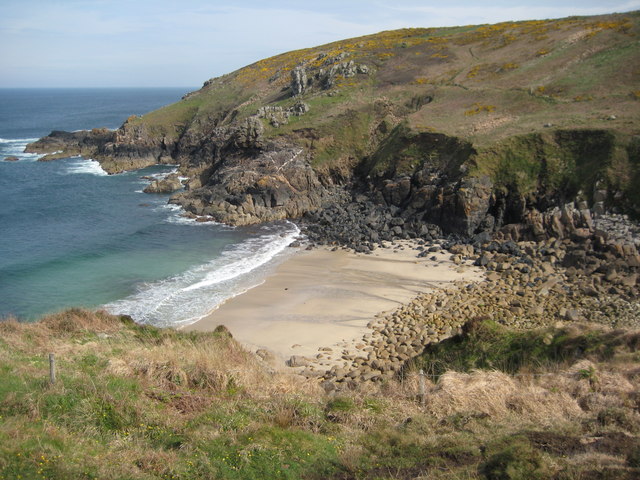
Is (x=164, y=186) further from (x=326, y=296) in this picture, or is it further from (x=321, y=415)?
(x=321, y=415)

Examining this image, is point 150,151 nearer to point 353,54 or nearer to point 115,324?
point 353,54

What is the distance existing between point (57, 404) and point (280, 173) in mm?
38811

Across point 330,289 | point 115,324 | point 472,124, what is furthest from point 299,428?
point 472,124

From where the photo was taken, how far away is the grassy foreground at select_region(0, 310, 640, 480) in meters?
9.28

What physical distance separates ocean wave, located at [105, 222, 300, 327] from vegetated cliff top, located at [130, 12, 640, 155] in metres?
19.2

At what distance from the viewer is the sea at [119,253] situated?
94.7 feet

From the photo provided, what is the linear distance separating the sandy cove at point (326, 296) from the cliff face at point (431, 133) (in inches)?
284

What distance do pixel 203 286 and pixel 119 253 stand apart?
1012cm

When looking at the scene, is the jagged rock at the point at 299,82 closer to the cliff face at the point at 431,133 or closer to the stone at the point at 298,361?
the cliff face at the point at 431,133

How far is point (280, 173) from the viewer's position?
48.7m

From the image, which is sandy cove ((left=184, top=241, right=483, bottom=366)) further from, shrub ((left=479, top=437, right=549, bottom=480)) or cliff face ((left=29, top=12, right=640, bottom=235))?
shrub ((left=479, top=437, right=549, bottom=480))

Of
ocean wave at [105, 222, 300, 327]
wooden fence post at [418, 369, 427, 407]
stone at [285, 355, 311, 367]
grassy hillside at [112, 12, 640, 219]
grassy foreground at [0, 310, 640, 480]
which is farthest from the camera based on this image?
grassy hillside at [112, 12, 640, 219]

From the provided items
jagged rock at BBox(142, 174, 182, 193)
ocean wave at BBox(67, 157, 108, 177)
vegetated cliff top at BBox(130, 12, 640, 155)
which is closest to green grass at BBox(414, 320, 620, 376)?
vegetated cliff top at BBox(130, 12, 640, 155)

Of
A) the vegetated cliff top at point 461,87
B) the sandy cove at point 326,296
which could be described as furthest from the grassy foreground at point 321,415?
the vegetated cliff top at point 461,87
